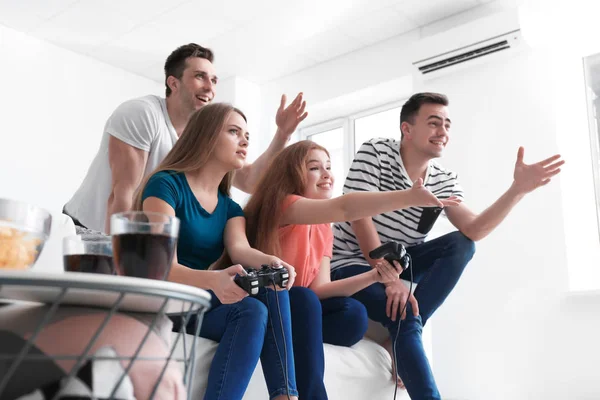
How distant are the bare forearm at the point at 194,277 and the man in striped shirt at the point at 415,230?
78 centimetres

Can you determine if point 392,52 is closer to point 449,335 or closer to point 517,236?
point 517,236

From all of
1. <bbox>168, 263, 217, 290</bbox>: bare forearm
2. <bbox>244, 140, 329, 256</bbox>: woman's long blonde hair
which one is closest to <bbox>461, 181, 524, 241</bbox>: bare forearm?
<bbox>244, 140, 329, 256</bbox>: woman's long blonde hair

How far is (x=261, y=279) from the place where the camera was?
1.22 metres

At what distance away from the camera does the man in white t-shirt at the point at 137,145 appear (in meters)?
2.13

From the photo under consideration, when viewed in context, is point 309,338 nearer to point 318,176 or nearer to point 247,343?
point 247,343

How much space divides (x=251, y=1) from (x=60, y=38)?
4.51ft

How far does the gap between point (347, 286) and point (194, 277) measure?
644 mm

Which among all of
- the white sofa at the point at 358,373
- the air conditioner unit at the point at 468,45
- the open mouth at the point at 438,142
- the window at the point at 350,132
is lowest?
the white sofa at the point at 358,373

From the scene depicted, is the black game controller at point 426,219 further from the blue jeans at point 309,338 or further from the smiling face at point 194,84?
the smiling face at point 194,84

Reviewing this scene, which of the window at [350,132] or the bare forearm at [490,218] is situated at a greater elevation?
the window at [350,132]

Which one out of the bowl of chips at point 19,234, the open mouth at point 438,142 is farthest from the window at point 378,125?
the bowl of chips at point 19,234

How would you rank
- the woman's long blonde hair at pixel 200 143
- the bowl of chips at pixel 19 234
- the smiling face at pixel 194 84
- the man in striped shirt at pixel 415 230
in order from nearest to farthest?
the bowl of chips at pixel 19 234 < the woman's long blonde hair at pixel 200 143 < the man in striped shirt at pixel 415 230 < the smiling face at pixel 194 84

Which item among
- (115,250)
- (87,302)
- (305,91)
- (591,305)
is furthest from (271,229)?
(305,91)

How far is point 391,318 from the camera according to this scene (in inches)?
74.5
